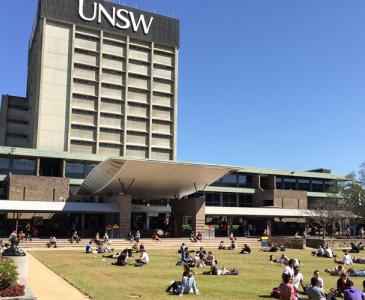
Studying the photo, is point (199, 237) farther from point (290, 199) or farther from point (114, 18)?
point (114, 18)

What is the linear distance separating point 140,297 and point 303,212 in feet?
191

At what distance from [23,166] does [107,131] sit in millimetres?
35604

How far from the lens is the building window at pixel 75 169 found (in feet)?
234

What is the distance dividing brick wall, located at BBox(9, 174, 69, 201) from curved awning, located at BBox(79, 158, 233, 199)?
14.9 feet

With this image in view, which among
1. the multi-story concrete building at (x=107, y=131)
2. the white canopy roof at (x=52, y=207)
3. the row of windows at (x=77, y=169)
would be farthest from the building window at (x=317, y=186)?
the white canopy roof at (x=52, y=207)

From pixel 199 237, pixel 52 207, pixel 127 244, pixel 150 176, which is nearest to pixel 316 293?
pixel 127 244

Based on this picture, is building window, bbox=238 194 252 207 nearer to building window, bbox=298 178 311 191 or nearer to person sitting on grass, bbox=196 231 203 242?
building window, bbox=298 178 311 191

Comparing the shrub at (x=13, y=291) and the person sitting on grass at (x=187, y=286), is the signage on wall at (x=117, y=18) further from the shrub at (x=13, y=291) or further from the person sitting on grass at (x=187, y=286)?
the shrub at (x=13, y=291)

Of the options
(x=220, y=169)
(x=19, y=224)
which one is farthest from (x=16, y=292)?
(x=19, y=224)

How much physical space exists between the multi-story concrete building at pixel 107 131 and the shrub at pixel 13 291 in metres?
42.6

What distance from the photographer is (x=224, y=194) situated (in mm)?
82562

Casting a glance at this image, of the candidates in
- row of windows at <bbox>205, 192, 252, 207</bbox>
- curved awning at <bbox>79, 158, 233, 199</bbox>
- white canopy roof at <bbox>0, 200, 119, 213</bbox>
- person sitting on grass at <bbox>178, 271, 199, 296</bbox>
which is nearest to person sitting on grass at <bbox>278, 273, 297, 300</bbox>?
person sitting on grass at <bbox>178, 271, 199, 296</bbox>

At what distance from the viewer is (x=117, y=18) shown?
10631 cm

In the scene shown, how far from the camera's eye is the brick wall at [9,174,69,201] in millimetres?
61781
